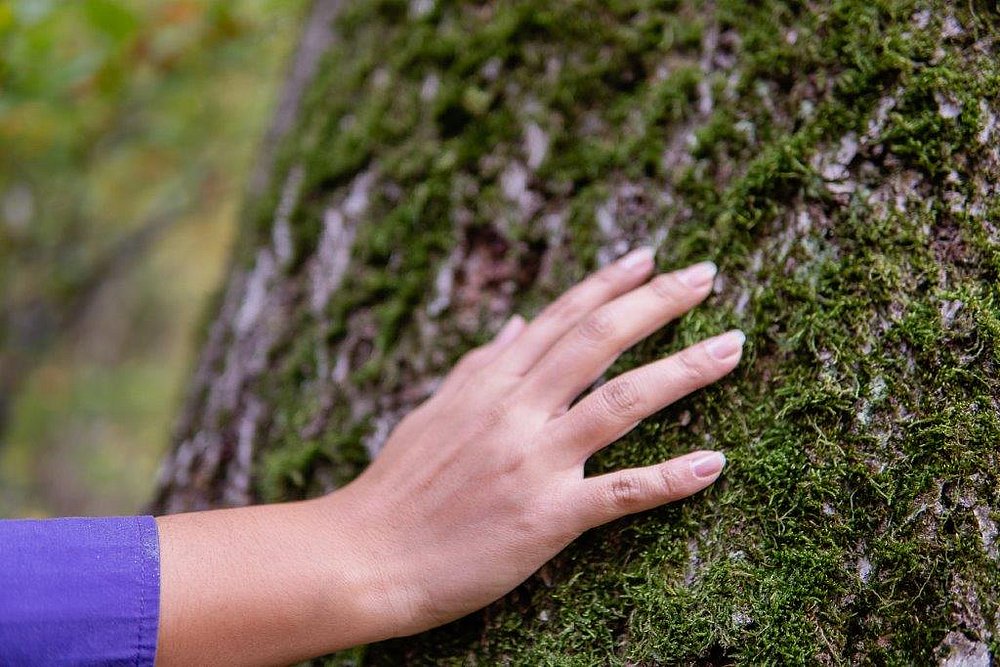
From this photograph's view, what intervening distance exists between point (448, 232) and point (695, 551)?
1026mm

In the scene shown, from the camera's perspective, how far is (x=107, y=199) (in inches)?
250

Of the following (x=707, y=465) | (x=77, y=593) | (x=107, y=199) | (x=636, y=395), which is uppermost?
(x=77, y=593)

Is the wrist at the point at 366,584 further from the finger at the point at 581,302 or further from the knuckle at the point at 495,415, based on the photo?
the finger at the point at 581,302

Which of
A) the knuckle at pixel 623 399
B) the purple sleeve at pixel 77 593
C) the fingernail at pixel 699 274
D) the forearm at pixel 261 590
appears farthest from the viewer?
the fingernail at pixel 699 274

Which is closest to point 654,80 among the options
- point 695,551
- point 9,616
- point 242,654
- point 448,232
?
point 448,232

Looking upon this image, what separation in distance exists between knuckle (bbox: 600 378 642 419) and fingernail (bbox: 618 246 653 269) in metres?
0.31

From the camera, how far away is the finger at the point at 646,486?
1.31 m

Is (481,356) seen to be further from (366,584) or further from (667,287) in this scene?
(366,584)

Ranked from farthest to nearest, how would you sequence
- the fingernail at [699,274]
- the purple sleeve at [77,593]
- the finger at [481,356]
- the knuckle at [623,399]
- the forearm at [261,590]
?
the finger at [481,356] < the fingernail at [699,274] < the knuckle at [623,399] < the forearm at [261,590] < the purple sleeve at [77,593]

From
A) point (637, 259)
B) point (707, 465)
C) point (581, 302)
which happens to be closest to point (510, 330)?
point (581, 302)

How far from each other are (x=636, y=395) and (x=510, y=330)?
1.36ft

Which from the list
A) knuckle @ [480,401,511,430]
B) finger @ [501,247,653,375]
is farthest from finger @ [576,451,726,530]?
finger @ [501,247,653,375]

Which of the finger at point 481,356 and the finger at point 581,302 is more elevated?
the finger at point 581,302

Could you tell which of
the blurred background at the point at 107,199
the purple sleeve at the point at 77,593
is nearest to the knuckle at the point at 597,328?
the purple sleeve at the point at 77,593
